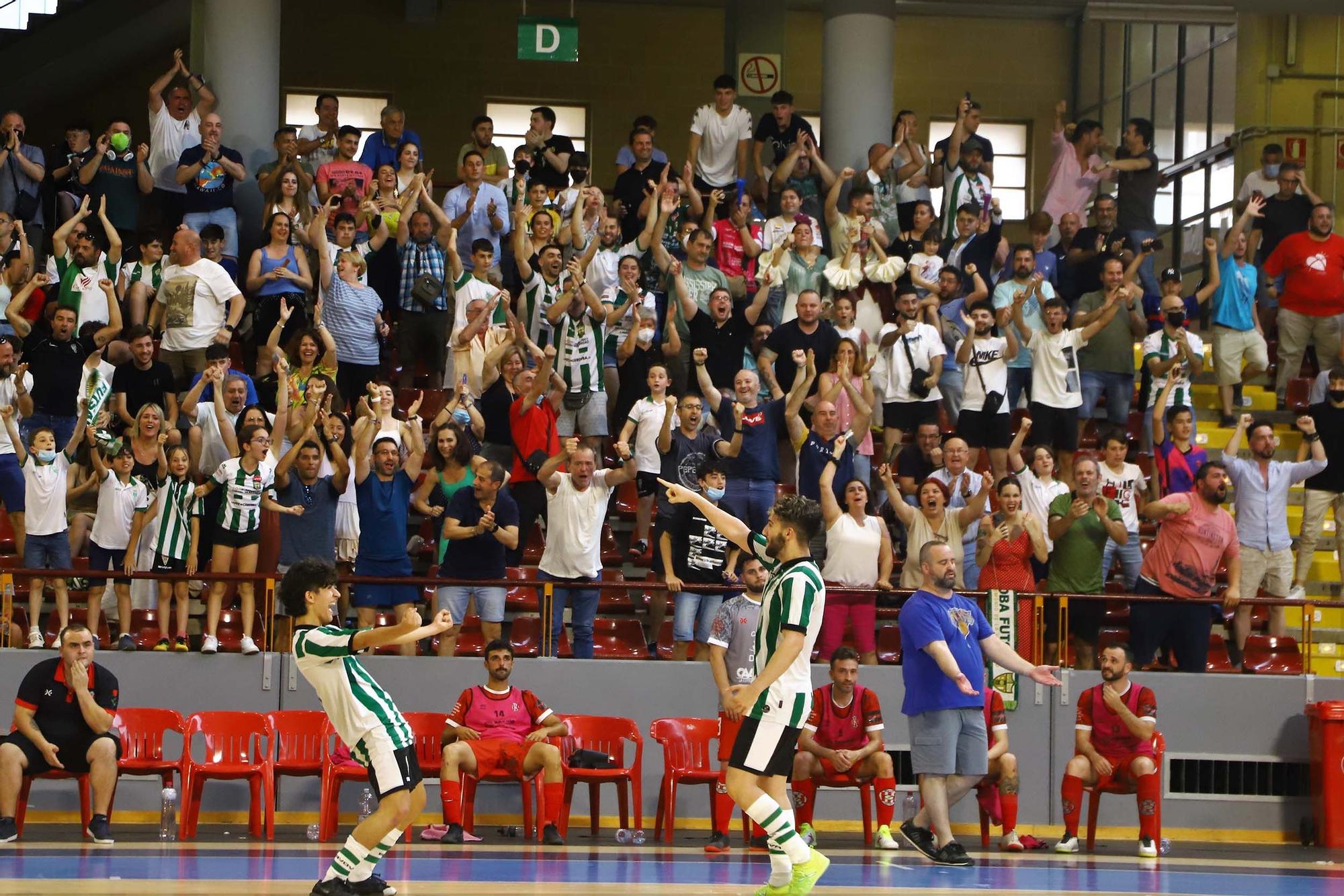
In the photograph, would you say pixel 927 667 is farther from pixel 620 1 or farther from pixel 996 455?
pixel 620 1

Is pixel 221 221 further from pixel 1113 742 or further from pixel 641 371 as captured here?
pixel 1113 742

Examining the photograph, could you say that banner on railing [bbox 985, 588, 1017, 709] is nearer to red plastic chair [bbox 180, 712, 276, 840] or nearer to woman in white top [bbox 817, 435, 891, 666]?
woman in white top [bbox 817, 435, 891, 666]

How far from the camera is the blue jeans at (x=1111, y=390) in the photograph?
1688 cm

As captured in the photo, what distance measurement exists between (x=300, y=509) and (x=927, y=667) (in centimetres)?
527

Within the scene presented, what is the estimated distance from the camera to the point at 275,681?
13562 mm

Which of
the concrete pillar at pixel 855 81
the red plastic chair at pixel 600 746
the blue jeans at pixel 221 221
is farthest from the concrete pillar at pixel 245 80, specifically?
the red plastic chair at pixel 600 746

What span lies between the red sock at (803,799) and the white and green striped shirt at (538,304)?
550 centimetres

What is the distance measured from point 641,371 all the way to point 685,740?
13.5ft

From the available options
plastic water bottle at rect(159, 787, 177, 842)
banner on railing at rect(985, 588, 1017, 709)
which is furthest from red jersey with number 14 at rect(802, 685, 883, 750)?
plastic water bottle at rect(159, 787, 177, 842)

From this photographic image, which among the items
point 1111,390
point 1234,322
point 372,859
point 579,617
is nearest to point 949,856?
point 579,617

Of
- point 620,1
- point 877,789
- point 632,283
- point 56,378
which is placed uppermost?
point 620,1

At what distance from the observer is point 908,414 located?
16.1 meters

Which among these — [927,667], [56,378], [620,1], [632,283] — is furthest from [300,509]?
[620,1]

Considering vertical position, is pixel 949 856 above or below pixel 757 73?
below
